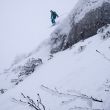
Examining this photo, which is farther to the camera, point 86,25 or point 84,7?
point 84,7

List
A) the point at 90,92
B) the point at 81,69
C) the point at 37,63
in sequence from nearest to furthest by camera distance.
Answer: the point at 90,92
the point at 81,69
the point at 37,63

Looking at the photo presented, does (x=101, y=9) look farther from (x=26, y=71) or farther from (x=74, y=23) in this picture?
(x=26, y=71)

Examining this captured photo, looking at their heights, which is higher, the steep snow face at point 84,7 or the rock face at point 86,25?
the steep snow face at point 84,7

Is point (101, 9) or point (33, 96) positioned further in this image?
point (101, 9)

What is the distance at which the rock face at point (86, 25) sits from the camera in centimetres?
924

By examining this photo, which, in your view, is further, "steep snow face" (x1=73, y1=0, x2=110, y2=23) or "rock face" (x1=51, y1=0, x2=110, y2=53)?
"steep snow face" (x1=73, y1=0, x2=110, y2=23)

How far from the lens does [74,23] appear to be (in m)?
10.4

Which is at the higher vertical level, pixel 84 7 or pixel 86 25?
pixel 84 7

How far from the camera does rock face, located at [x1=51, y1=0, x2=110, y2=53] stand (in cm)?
924

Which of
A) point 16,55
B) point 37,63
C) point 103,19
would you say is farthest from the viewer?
point 16,55

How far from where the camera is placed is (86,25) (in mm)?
9703

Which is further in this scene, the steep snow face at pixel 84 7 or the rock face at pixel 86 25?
the steep snow face at pixel 84 7

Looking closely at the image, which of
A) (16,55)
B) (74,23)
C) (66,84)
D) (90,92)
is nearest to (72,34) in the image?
(74,23)

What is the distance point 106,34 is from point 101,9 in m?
2.85
